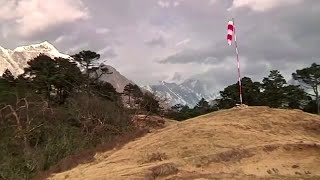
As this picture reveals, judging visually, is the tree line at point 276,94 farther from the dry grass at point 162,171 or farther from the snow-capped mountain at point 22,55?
the snow-capped mountain at point 22,55

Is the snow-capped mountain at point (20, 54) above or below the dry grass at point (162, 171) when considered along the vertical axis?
above

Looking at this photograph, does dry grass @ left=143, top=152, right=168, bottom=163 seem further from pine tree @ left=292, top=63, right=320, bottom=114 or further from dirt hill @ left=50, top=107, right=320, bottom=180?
pine tree @ left=292, top=63, right=320, bottom=114

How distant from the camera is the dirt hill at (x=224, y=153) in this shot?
18328 mm

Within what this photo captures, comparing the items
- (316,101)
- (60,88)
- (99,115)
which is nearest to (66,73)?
(60,88)

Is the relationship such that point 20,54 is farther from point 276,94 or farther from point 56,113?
point 56,113

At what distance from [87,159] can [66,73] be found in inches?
1243

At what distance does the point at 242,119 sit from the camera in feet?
85.2

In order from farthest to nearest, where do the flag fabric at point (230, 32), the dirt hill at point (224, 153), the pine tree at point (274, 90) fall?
the pine tree at point (274, 90) → the flag fabric at point (230, 32) → the dirt hill at point (224, 153)

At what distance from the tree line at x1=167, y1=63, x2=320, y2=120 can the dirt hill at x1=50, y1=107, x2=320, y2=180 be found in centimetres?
3933

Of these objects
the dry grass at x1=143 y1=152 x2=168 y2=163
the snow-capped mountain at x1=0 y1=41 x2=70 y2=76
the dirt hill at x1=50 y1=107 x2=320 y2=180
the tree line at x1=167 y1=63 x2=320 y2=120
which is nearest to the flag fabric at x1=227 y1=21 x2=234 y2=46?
the dirt hill at x1=50 y1=107 x2=320 y2=180

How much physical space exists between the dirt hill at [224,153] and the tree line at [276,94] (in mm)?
39326

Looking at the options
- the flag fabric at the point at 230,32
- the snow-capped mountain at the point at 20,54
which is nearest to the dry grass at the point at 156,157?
the flag fabric at the point at 230,32

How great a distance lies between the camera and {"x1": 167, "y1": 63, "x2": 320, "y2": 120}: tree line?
65812 millimetres

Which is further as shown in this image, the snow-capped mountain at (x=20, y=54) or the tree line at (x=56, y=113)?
the snow-capped mountain at (x=20, y=54)
